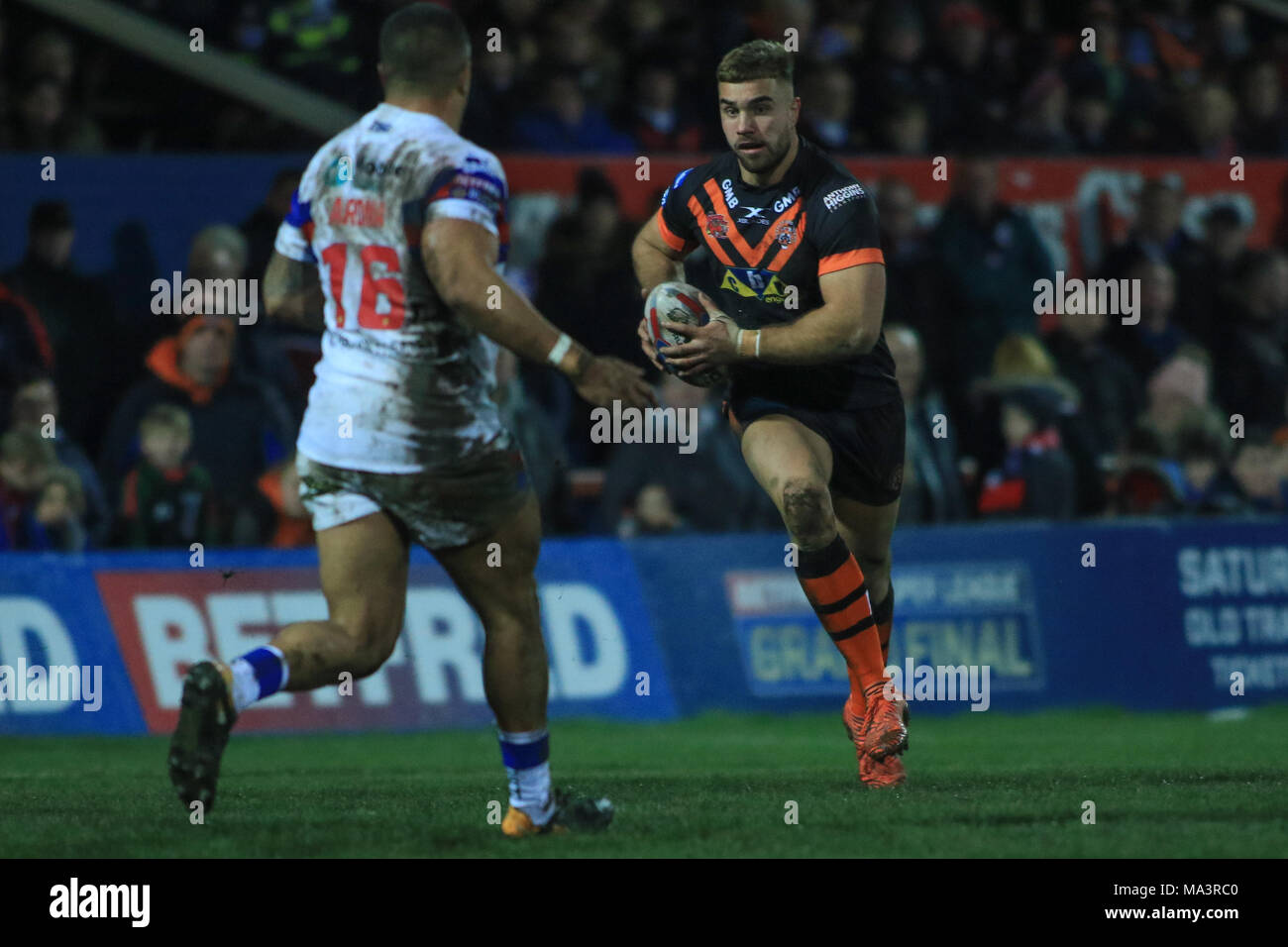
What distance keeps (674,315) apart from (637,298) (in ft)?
19.5

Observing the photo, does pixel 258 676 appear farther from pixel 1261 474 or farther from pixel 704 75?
pixel 704 75

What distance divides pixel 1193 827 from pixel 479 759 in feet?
14.4

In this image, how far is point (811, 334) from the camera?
746cm

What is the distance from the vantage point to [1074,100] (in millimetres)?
16500

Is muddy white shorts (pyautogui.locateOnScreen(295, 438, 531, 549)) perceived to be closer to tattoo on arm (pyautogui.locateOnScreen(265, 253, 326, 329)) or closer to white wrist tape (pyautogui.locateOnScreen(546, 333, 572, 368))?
white wrist tape (pyautogui.locateOnScreen(546, 333, 572, 368))

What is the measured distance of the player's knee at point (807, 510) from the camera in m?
7.43

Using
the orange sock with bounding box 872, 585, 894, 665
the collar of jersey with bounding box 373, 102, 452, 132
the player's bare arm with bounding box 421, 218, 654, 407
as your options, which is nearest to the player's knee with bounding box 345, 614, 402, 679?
the player's bare arm with bounding box 421, 218, 654, 407

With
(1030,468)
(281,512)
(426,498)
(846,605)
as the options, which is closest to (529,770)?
(426,498)

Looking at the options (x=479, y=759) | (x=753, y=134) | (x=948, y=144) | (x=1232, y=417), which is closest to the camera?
(x=753, y=134)

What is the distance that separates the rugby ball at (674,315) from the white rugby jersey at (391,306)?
1.40 m

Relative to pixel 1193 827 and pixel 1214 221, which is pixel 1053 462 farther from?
pixel 1193 827

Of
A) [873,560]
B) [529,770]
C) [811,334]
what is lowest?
[529,770]

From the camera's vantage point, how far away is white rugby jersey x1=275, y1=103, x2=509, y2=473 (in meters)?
5.88
